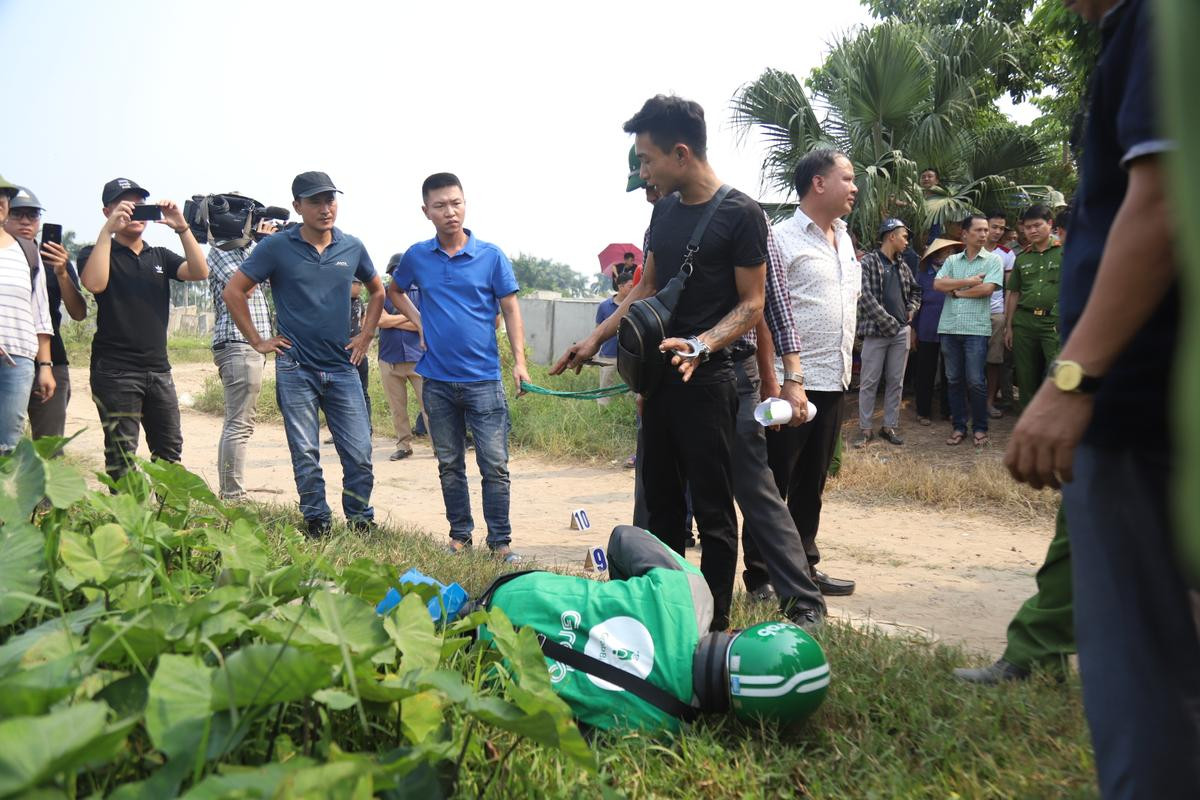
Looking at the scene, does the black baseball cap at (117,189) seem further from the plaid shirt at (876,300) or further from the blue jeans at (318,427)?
the plaid shirt at (876,300)

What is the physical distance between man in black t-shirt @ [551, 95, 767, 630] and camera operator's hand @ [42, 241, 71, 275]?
3.63 meters

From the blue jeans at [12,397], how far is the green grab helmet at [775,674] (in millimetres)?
4016

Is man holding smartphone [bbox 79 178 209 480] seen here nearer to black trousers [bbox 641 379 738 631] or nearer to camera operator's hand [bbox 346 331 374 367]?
camera operator's hand [bbox 346 331 374 367]

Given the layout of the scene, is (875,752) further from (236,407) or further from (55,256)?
(55,256)

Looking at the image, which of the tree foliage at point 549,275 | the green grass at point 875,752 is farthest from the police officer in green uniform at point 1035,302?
the tree foliage at point 549,275

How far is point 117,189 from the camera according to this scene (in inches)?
212

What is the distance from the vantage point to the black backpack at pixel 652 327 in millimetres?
3426

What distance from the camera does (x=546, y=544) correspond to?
5668 mm

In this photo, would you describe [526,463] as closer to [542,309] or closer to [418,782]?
[418,782]

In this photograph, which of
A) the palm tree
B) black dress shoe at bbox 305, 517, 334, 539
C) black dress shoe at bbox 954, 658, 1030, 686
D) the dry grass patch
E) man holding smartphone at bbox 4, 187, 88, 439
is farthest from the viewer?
the palm tree

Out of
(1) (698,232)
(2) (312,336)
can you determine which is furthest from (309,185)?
(1) (698,232)


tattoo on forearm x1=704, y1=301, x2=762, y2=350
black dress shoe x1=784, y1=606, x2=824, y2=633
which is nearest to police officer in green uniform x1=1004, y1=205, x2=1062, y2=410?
black dress shoe x1=784, y1=606, x2=824, y2=633

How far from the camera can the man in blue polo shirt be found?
16.6 ft

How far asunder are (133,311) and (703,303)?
3397 mm
